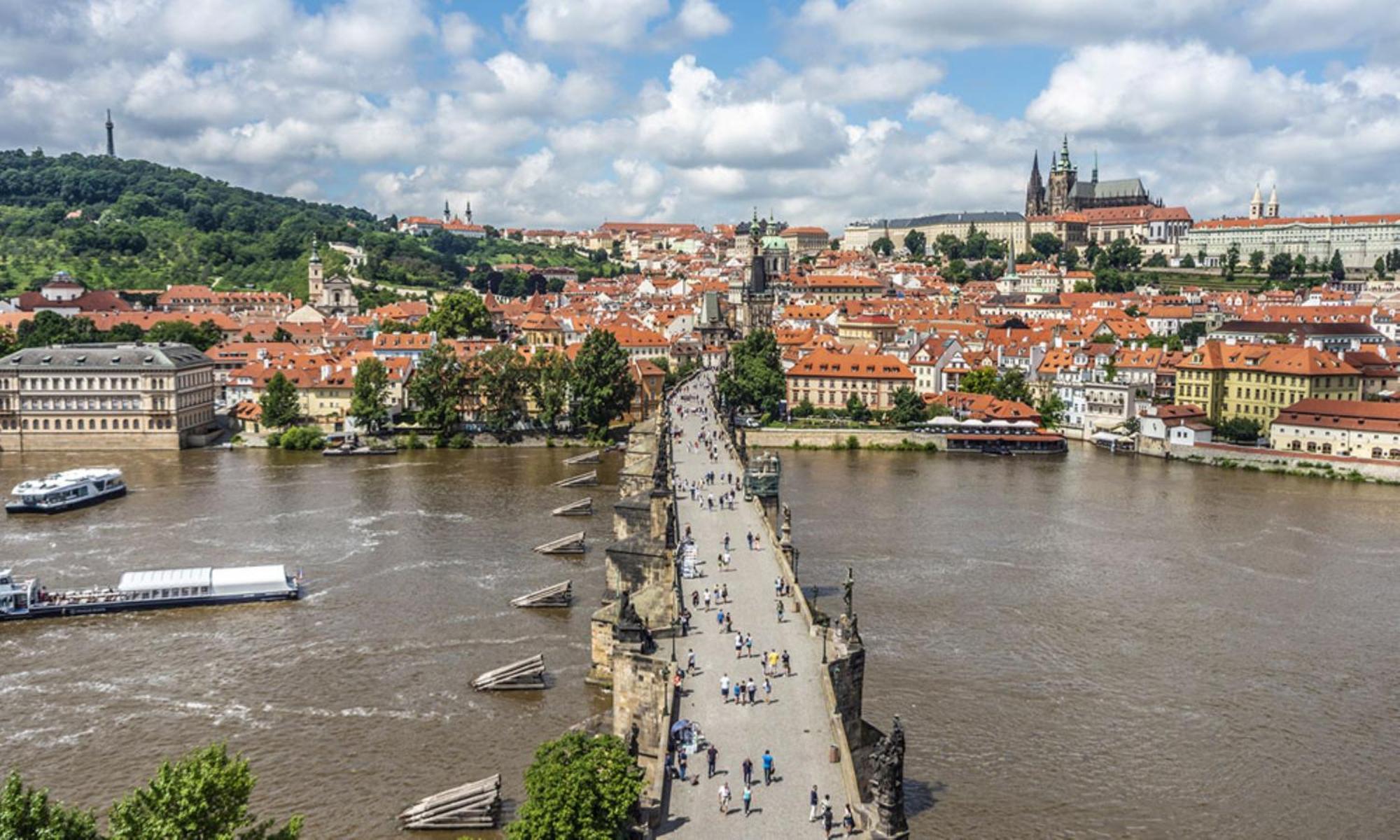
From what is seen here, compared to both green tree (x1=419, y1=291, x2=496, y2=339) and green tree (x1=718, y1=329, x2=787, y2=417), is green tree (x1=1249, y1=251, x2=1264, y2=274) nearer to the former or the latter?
green tree (x1=718, y1=329, x2=787, y2=417)

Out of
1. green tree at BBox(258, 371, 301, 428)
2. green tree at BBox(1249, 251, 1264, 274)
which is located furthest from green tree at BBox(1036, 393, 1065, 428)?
green tree at BBox(1249, 251, 1264, 274)

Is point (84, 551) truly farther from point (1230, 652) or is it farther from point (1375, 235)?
point (1375, 235)

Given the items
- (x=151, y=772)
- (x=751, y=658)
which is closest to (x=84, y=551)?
(x=151, y=772)

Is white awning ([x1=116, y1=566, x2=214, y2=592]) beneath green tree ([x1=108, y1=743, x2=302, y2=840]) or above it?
beneath

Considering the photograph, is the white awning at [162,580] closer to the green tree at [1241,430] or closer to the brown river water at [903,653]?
the brown river water at [903,653]

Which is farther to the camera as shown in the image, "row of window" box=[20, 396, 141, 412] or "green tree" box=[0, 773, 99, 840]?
"row of window" box=[20, 396, 141, 412]
